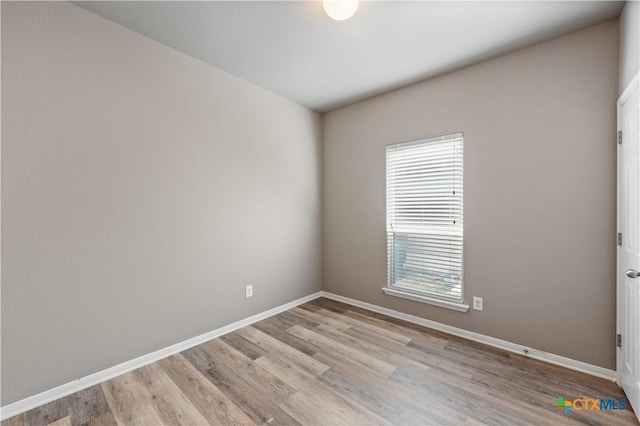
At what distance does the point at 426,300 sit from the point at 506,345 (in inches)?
29.5

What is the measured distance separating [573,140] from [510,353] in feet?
5.93

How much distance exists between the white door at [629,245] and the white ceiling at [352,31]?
2.68ft

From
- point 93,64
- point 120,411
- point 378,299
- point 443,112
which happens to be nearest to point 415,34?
point 443,112

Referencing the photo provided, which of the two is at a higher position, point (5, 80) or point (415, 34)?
point (415, 34)

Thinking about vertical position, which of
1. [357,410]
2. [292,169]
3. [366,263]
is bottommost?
[357,410]

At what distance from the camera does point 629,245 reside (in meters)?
1.72

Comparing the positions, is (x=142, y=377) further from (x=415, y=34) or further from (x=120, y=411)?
(x=415, y=34)

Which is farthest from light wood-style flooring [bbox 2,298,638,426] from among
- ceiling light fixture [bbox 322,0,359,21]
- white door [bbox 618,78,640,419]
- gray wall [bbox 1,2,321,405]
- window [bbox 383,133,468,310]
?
ceiling light fixture [bbox 322,0,359,21]

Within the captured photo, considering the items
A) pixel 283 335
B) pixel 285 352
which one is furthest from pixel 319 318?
pixel 285 352

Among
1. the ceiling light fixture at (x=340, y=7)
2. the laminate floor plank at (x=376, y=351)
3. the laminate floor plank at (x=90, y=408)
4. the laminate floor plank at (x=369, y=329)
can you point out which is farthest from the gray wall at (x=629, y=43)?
the laminate floor plank at (x=90, y=408)

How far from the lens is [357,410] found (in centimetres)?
170

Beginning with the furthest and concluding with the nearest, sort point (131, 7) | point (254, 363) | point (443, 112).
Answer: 1. point (443, 112)
2. point (254, 363)
3. point (131, 7)

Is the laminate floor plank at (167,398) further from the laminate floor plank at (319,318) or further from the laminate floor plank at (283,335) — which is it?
the laminate floor plank at (319,318)

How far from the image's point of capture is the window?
8.89 ft
